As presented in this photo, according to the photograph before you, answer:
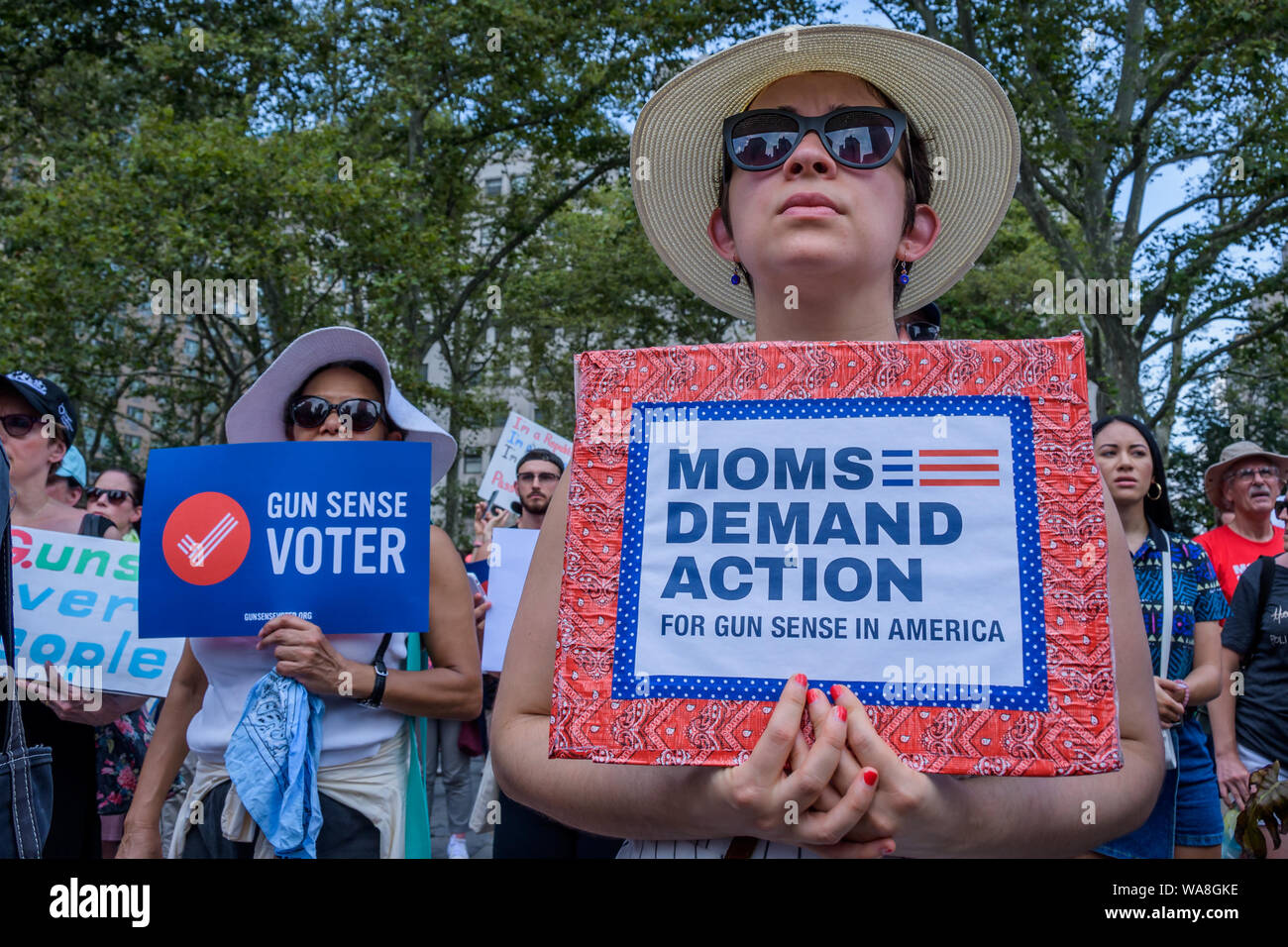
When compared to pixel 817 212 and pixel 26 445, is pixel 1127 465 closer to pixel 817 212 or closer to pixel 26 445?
pixel 817 212

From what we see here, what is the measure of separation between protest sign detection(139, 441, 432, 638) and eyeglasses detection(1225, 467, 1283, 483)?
18.5 feet

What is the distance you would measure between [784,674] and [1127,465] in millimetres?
3676

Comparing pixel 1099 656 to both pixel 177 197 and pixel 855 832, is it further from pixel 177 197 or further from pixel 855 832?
pixel 177 197

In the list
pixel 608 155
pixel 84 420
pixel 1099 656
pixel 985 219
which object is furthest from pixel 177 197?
pixel 1099 656

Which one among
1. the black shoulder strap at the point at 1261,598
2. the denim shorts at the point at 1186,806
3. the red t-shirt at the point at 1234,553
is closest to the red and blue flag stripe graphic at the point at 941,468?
the denim shorts at the point at 1186,806

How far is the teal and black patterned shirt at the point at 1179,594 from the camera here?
4293 mm

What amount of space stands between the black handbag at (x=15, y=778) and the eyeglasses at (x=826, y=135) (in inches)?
64.5

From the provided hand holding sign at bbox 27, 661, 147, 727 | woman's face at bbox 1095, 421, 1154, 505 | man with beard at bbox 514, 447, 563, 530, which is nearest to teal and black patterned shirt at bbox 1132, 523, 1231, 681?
woman's face at bbox 1095, 421, 1154, 505

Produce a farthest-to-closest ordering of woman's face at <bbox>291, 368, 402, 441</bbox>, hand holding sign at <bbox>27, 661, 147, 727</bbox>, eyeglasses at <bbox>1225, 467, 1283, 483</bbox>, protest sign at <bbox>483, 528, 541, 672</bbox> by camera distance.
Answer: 1. eyeglasses at <bbox>1225, 467, 1283, 483</bbox>
2. protest sign at <bbox>483, 528, 541, 672</bbox>
3. hand holding sign at <bbox>27, 661, 147, 727</bbox>
4. woman's face at <bbox>291, 368, 402, 441</bbox>

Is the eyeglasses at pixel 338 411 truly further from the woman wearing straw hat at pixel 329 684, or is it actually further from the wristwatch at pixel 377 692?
the wristwatch at pixel 377 692

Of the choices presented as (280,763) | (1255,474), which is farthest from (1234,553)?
(280,763)

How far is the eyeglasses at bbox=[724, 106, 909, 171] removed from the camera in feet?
5.74

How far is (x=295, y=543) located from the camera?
108 inches

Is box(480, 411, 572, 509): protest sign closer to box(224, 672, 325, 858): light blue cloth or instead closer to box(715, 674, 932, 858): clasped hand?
box(224, 672, 325, 858): light blue cloth
